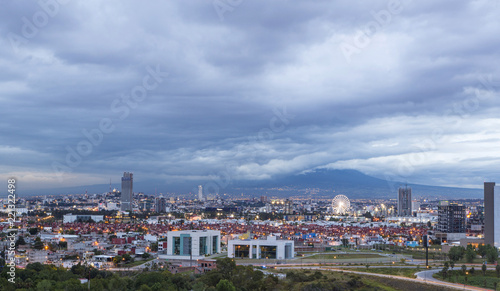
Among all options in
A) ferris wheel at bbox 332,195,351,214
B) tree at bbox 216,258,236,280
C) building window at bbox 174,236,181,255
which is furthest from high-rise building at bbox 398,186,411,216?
tree at bbox 216,258,236,280

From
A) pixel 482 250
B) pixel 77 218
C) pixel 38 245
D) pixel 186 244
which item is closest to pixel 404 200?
pixel 77 218

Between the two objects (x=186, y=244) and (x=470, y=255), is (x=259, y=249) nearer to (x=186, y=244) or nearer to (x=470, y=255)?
(x=186, y=244)

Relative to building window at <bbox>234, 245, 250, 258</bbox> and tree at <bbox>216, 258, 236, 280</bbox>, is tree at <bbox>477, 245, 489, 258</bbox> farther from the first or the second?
tree at <bbox>216, 258, 236, 280</bbox>

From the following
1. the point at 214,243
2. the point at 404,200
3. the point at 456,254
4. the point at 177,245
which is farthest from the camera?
the point at 404,200

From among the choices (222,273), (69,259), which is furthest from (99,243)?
(222,273)

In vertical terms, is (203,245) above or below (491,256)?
below
